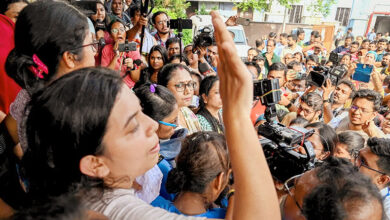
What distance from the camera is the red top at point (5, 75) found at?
1604mm

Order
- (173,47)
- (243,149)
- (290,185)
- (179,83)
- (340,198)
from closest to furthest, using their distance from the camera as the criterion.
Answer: (243,149) → (340,198) → (290,185) → (179,83) → (173,47)

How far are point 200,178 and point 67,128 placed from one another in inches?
30.2

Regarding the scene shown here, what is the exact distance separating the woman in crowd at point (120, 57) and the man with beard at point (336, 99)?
2.43 meters

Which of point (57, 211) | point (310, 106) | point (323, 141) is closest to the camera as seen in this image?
point (57, 211)

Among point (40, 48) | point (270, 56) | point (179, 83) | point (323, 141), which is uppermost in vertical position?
point (40, 48)

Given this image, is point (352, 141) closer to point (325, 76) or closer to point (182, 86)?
point (325, 76)

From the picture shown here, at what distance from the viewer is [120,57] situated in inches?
114

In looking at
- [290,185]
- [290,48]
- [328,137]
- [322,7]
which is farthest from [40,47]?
[322,7]

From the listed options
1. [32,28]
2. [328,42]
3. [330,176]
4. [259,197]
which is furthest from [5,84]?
[328,42]

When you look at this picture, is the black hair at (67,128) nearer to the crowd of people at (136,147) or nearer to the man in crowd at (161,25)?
the crowd of people at (136,147)

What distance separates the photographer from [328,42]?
13.7m

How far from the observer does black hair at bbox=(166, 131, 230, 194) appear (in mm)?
1363

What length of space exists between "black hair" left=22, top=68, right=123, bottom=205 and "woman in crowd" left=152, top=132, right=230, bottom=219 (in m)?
0.62

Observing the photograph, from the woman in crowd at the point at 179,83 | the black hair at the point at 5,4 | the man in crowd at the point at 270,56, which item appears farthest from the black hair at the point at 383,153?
the man in crowd at the point at 270,56
